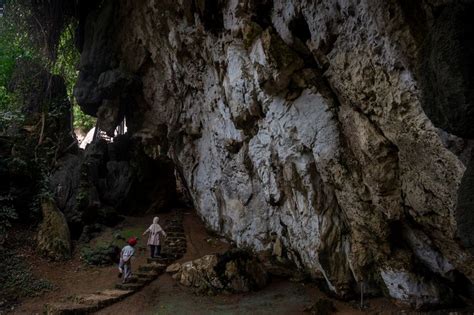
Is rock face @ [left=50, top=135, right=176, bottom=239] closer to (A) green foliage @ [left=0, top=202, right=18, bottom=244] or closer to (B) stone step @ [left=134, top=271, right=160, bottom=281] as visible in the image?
(A) green foliage @ [left=0, top=202, right=18, bottom=244]

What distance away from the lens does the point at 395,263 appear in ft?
28.9

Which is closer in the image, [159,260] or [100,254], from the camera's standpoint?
[159,260]

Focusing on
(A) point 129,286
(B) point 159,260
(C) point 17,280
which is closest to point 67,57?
(C) point 17,280

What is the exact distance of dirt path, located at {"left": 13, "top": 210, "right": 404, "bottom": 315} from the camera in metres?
9.91

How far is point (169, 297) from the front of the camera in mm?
10836

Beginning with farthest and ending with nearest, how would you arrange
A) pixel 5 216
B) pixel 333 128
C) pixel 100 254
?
pixel 5 216 < pixel 100 254 < pixel 333 128

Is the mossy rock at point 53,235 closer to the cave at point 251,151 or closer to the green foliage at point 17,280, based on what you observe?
the cave at point 251,151

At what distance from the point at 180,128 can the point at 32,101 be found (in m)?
7.45

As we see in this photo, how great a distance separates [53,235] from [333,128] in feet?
34.7

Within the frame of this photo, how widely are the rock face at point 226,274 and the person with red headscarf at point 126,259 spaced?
1523 mm

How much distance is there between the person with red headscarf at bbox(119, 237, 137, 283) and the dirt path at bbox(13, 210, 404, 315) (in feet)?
1.95

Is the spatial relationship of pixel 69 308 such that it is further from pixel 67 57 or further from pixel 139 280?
pixel 67 57

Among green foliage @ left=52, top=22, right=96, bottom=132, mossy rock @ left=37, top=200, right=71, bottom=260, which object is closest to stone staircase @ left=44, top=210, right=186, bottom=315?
mossy rock @ left=37, top=200, right=71, bottom=260

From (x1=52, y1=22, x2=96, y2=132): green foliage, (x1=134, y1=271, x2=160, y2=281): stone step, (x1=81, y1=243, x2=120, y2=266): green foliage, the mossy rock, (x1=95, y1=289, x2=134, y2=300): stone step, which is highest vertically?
(x1=52, y1=22, x2=96, y2=132): green foliage
